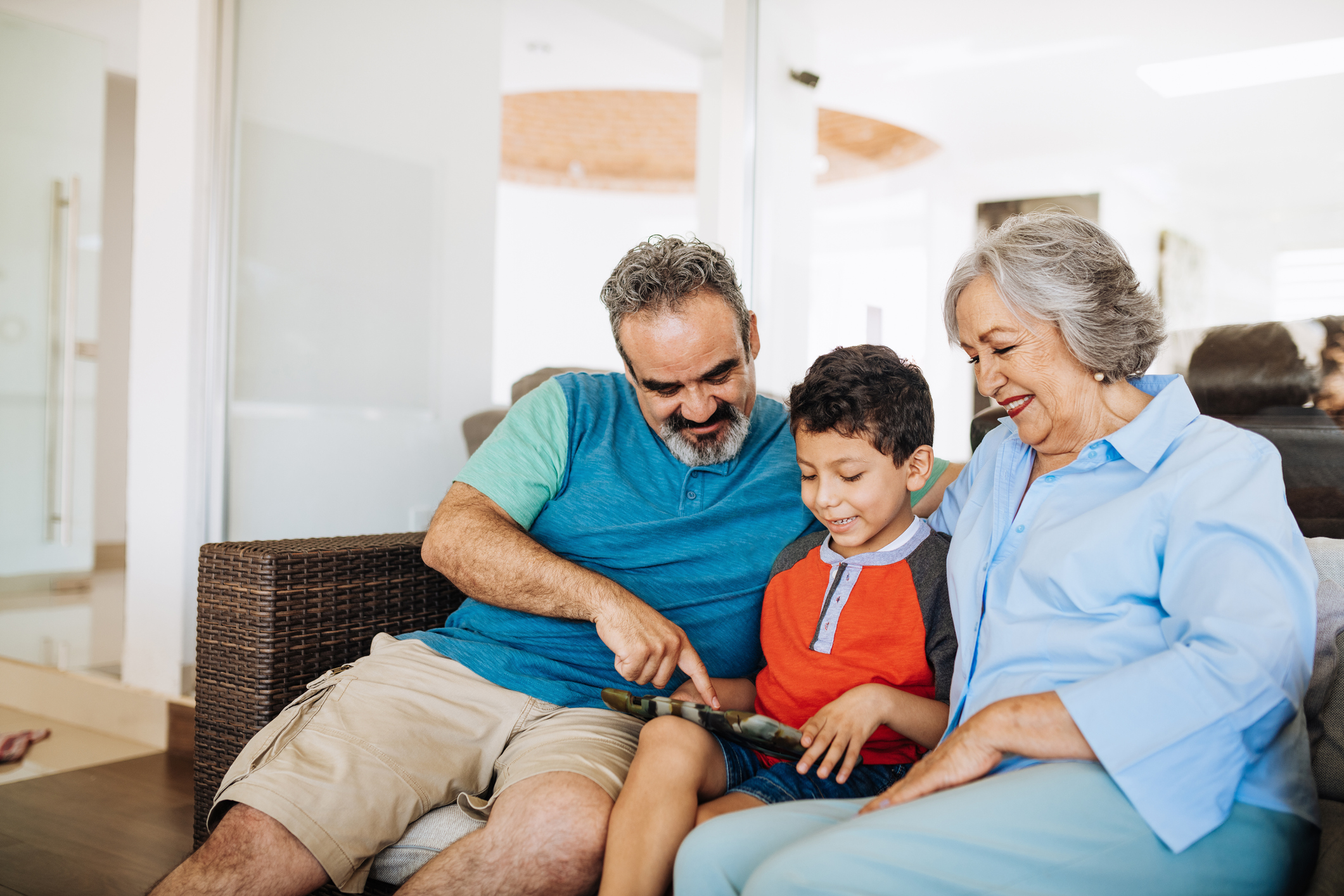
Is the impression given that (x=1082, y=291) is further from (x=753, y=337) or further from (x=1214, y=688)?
(x=753, y=337)

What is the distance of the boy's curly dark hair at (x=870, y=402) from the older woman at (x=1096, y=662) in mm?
146

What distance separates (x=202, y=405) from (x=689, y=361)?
181 cm

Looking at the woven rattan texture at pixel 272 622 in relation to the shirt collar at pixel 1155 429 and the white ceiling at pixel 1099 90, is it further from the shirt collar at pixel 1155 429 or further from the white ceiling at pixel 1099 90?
the white ceiling at pixel 1099 90

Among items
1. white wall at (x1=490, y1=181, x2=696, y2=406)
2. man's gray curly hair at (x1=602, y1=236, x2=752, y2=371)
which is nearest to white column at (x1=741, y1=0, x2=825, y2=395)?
man's gray curly hair at (x1=602, y1=236, x2=752, y2=371)

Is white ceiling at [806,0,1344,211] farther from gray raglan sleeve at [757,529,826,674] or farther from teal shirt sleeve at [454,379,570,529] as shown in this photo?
teal shirt sleeve at [454,379,570,529]

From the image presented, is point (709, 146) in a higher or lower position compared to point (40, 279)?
higher

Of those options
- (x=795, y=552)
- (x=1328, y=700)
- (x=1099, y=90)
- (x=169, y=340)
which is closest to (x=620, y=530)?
(x=795, y=552)

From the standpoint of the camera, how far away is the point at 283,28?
289 centimetres

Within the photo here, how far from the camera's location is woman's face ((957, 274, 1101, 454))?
1204mm

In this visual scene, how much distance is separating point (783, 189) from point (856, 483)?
7.96ft

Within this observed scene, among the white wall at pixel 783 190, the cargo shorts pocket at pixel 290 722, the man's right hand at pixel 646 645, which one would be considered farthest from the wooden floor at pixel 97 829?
the white wall at pixel 783 190

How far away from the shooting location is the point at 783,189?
11.6 ft

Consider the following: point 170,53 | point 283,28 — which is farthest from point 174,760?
point 283,28

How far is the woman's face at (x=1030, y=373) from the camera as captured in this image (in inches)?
47.4
